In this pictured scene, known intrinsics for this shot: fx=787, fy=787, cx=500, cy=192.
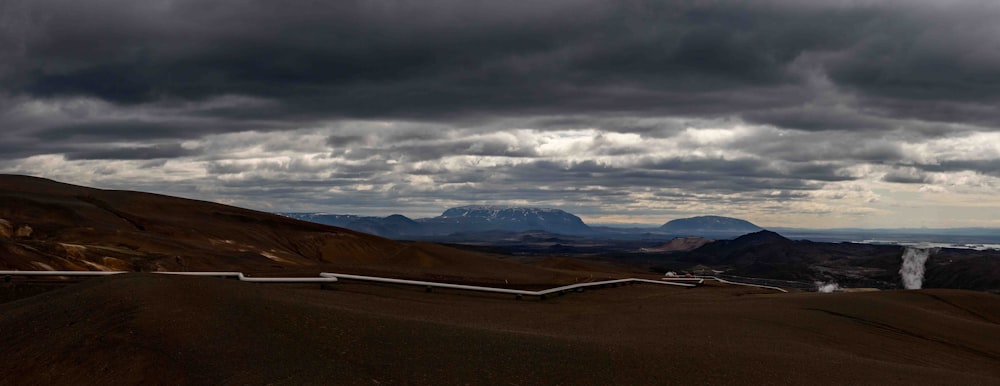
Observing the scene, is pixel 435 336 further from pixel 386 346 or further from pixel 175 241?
pixel 175 241

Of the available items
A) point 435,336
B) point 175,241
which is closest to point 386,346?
point 435,336

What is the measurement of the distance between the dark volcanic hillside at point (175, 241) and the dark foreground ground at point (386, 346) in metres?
17.0

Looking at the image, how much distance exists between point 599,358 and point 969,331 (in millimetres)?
21582

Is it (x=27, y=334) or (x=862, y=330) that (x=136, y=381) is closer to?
(x=27, y=334)

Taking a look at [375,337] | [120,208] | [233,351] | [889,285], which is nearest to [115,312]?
[233,351]

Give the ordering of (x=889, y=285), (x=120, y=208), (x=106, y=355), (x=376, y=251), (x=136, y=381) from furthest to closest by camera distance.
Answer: (x=889, y=285)
(x=376, y=251)
(x=120, y=208)
(x=106, y=355)
(x=136, y=381)

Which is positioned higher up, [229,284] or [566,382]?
[229,284]

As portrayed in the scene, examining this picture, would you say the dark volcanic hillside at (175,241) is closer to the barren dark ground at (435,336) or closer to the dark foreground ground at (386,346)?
the barren dark ground at (435,336)

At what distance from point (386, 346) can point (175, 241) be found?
34822mm

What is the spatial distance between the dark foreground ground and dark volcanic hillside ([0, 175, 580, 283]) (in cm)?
1704

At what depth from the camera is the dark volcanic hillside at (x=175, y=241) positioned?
119 feet

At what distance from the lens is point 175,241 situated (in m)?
45.7

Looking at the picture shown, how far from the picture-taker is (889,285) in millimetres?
165750

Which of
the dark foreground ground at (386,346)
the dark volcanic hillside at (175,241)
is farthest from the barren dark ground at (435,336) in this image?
the dark volcanic hillside at (175,241)
